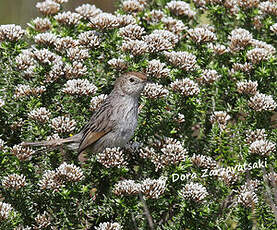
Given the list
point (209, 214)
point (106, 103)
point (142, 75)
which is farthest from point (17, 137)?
point (209, 214)

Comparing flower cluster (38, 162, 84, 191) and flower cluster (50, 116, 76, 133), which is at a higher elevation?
flower cluster (50, 116, 76, 133)

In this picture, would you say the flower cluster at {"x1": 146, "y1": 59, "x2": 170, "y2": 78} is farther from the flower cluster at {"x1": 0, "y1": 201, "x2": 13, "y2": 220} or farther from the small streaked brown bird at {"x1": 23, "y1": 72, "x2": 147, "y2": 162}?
the flower cluster at {"x1": 0, "y1": 201, "x2": 13, "y2": 220}

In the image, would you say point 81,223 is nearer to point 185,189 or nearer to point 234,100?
point 185,189

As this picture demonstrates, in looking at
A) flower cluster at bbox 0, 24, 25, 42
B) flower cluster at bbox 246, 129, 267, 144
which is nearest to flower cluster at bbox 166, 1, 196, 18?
flower cluster at bbox 0, 24, 25, 42

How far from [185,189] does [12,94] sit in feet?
6.88

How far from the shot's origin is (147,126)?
4.59 m

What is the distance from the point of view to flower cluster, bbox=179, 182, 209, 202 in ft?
12.6

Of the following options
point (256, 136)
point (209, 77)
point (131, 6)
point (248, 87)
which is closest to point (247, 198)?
point (256, 136)

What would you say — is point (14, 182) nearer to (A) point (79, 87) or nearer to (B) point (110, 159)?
(B) point (110, 159)

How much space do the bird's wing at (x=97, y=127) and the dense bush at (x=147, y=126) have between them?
4.4 inches

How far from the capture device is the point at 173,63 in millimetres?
4922

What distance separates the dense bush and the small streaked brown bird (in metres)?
0.10

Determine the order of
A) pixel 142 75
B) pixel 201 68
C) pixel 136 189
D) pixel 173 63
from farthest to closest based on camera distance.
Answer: pixel 201 68 → pixel 173 63 → pixel 142 75 → pixel 136 189

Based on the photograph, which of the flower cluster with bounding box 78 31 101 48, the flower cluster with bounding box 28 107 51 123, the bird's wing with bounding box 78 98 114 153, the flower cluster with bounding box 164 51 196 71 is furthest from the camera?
the flower cluster with bounding box 78 31 101 48
